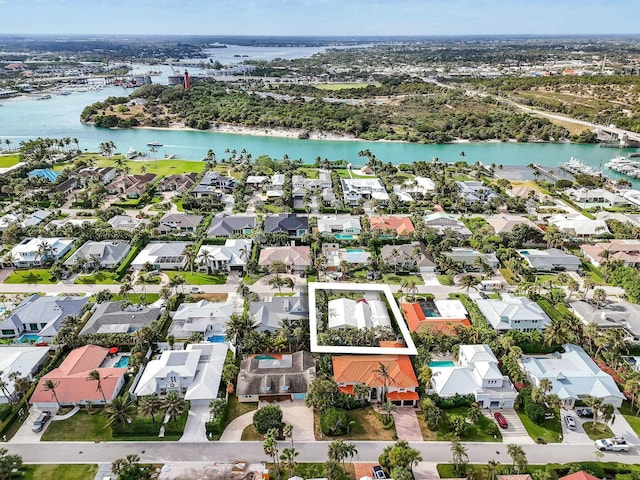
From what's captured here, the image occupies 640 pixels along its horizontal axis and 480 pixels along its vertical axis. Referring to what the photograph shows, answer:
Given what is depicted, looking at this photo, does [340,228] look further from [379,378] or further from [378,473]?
[378,473]

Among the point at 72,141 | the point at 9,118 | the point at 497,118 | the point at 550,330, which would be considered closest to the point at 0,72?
the point at 9,118

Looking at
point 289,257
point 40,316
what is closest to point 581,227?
point 289,257

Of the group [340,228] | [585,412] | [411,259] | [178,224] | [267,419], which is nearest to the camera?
[267,419]

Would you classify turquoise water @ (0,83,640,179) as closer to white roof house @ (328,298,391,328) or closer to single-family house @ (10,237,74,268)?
single-family house @ (10,237,74,268)

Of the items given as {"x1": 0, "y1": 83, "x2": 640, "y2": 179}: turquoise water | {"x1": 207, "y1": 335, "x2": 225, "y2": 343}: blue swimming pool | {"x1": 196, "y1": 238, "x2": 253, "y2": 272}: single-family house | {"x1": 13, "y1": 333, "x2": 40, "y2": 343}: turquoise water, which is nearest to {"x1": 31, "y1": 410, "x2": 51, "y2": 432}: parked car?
{"x1": 13, "y1": 333, "x2": 40, "y2": 343}: turquoise water

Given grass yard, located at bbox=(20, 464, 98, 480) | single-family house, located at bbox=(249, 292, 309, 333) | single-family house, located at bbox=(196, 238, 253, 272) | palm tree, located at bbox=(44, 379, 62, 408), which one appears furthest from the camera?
single-family house, located at bbox=(196, 238, 253, 272)

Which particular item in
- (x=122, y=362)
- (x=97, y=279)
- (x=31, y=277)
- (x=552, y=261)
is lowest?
(x=122, y=362)

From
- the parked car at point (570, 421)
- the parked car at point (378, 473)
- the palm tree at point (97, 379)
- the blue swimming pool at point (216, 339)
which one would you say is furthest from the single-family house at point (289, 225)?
the parked car at point (570, 421)
